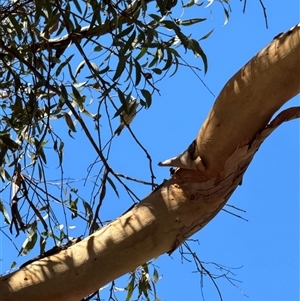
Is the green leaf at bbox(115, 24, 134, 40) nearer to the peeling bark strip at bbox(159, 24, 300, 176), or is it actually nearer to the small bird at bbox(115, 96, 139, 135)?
the small bird at bbox(115, 96, 139, 135)

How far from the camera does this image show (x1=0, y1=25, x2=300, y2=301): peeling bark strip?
3.27 ft

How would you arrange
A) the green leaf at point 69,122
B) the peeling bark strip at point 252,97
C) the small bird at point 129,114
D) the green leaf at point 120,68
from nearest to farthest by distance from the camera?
the peeling bark strip at point 252,97, the green leaf at point 120,68, the small bird at point 129,114, the green leaf at point 69,122

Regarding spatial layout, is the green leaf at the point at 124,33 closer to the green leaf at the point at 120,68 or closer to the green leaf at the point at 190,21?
the green leaf at the point at 120,68

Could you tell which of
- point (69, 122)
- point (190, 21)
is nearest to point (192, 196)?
point (69, 122)

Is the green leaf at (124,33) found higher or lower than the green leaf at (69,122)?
lower

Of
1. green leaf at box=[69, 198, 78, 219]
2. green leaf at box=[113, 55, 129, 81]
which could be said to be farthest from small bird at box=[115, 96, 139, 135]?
green leaf at box=[69, 198, 78, 219]

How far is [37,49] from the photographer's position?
1805mm

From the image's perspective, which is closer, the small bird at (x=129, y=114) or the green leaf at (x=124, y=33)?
the green leaf at (x=124, y=33)

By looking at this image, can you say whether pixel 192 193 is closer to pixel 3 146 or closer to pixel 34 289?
pixel 34 289

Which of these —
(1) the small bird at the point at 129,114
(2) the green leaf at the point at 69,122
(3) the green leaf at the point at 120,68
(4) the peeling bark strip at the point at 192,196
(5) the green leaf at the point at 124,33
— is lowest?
(4) the peeling bark strip at the point at 192,196

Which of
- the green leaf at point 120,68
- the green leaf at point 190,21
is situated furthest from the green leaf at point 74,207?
the green leaf at point 190,21

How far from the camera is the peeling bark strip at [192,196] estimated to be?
3.27 ft

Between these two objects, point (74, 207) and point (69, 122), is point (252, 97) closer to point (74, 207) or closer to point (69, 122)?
point (69, 122)

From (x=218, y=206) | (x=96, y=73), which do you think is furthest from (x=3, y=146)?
(x=218, y=206)
